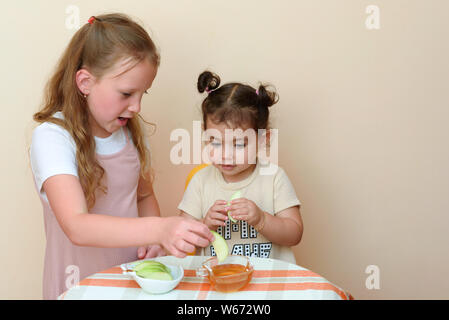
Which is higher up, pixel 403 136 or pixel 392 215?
pixel 403 136

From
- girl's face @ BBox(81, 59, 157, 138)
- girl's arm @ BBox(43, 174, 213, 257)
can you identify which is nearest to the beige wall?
girl's face @ BBox(81, 59, 157, 138)

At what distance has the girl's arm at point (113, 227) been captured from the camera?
0.83 meters

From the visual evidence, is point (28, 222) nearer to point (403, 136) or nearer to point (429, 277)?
point (403, 136)

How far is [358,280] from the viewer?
5.42ft

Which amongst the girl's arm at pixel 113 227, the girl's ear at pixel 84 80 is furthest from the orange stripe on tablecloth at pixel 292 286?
the girl's ear at pixel 84 80

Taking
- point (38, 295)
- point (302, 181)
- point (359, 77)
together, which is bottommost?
point (38, 295)

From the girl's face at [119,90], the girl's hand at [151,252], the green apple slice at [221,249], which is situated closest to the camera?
the green apple slice at [221,249]

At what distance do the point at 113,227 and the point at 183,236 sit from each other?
0.15 metres

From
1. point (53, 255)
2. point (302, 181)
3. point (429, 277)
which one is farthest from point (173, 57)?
point (429, 277)

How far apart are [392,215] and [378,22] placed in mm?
629

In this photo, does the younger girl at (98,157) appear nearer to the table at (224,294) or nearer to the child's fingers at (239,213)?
the table at (224,294)

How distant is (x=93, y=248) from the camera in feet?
3.98

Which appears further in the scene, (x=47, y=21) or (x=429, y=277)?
(x=429, y=277)

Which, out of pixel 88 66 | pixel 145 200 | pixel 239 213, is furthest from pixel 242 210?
pixel 88 66
